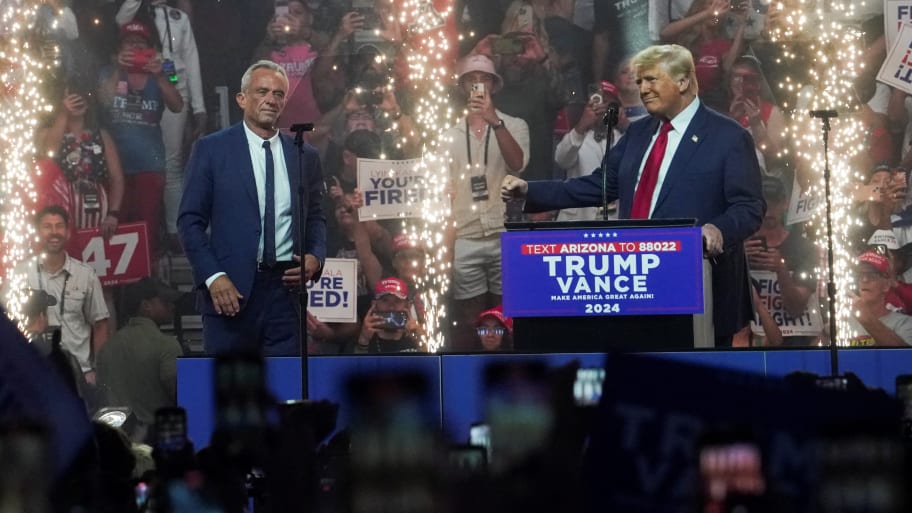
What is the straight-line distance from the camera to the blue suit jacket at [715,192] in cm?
485

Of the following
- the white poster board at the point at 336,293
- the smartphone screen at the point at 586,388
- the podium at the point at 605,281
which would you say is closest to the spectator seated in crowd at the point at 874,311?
the white poster board at the point at 336,293

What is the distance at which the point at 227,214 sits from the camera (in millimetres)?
5090

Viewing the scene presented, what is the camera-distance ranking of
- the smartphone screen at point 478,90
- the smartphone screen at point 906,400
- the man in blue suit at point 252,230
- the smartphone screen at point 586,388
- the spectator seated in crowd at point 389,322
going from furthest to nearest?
the smartphone screen at point 478,90
the spectator seated in crowd at point 389,322
the man in blue suit at point 252,230
the smartphone screen at point 906,400
the smartphone screen at point 586,388

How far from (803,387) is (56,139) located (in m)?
8.03

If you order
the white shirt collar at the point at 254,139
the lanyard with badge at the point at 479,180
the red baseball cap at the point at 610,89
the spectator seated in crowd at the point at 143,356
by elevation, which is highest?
the red baseball cap at the point at 610,89

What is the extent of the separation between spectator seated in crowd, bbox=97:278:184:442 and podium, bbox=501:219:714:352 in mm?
3286

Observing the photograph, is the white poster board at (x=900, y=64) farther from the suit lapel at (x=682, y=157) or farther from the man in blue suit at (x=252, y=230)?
the man in blue suit at (x=252, y=230)

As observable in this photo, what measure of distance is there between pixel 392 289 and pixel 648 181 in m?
3.62

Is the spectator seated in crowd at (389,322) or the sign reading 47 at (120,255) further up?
the sign reading 47 at (120,255)

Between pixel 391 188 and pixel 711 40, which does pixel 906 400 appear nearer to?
pixel 391 188

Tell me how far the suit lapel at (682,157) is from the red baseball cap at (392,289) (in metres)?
3.62

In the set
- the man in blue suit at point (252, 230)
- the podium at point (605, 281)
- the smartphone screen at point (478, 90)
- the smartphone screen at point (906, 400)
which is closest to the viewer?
the smartphone screen at point (906, 400)

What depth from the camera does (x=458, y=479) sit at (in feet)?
5.93

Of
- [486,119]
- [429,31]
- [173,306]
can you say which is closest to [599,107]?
[486,119]
